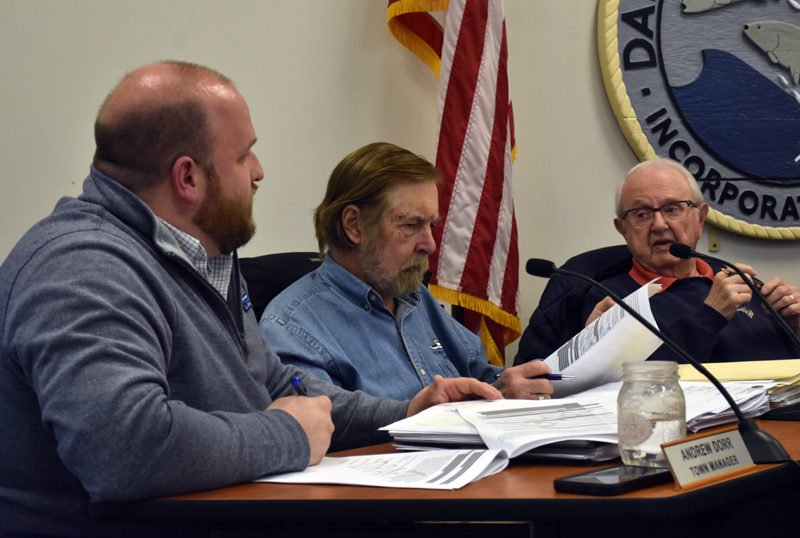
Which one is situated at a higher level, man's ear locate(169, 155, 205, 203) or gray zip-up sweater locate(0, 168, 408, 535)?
man's ear locate(169, 155, 205, 203)

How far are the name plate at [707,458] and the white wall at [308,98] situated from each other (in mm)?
1623

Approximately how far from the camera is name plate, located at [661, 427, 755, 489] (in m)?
0.74

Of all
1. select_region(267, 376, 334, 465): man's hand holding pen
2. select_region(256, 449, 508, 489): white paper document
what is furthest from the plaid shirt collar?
select_region(256, 449, 508, 489): white paper document

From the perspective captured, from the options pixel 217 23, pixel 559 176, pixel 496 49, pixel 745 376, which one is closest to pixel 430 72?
pixel 496 49

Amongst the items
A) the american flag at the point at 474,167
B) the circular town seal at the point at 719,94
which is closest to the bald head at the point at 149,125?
the american flag at the point at 474,167

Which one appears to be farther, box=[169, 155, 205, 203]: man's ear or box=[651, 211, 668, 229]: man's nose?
box=[651, 211, 668, 229]: man's nose

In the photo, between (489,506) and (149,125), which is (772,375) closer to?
(489,506)

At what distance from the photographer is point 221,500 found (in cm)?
75

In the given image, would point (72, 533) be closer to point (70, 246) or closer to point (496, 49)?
point (70, 246)

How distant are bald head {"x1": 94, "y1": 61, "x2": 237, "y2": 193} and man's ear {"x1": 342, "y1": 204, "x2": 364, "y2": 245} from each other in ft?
2.46

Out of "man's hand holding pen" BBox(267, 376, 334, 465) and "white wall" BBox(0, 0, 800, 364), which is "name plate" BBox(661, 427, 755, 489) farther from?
"white wall" BBox(0, 0, 800, 364)

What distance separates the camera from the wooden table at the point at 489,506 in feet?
2.26

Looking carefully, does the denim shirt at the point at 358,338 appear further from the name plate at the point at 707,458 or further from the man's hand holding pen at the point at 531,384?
the name plate at the point at 707,458

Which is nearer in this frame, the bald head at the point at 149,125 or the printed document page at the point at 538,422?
the printed document page at the point at 538,422
